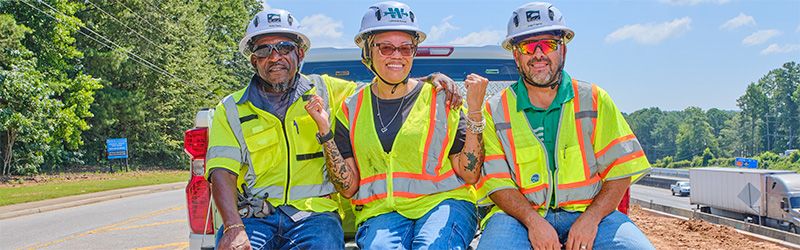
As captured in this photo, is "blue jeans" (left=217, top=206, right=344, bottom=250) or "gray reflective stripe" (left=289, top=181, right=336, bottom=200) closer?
"blue jeans" (left=217, top=206, right=344, bottom=250)

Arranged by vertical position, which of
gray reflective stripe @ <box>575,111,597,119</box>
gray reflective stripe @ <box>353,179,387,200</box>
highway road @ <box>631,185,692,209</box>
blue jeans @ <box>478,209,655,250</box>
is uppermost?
gray reflective stripe @ <box>575,111,597,119</box>

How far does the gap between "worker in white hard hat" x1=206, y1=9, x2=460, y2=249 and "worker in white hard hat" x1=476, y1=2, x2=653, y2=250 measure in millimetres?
452

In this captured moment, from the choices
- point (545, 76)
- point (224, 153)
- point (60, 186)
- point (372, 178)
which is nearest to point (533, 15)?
point (545, 76)

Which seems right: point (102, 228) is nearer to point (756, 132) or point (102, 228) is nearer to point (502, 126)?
point (502, 126)

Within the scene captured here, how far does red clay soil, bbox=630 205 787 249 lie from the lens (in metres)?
10.1

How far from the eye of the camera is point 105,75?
4000 cm

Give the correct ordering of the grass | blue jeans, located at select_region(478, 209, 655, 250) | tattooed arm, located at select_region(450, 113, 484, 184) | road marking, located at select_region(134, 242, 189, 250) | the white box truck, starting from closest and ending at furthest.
Result: 1. blue jeans, located at select_region(478, 209, 655, 250)
2. tattooed arm, located at select_region(450, 113, 484, 184)
3. road marking, located at select_region(134, 242, 189, 250)
4. the white box truck
5. the grass

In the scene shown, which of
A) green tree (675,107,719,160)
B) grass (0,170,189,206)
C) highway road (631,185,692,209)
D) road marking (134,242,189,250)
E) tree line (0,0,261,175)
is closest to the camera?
road marking (134,242,189,250)

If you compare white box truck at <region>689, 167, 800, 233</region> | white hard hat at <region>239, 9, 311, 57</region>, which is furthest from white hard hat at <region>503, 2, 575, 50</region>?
white box truck at <region>689, 167, 800, 233</region>

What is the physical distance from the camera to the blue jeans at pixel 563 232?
3605 mm

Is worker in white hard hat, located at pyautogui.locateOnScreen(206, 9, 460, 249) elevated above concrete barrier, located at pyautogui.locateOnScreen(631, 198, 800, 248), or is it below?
above

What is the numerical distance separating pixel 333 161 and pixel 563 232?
1.38m

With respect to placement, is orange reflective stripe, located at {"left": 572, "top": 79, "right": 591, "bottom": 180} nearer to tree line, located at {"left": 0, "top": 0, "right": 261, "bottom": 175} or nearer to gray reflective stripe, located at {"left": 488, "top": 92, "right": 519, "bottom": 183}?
gray reflective stripe, located at {"left": 488, "top": 92, "right": 519, "bottom": 183}

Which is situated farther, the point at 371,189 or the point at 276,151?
the point at 276,151
